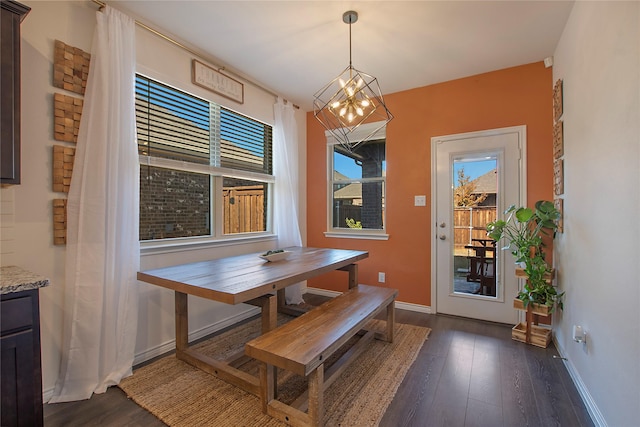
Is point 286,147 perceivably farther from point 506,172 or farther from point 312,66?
point 506,172

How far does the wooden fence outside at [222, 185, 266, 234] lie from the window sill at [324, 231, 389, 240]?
0.95m

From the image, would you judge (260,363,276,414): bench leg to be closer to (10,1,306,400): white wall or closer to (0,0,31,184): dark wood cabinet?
(10,1,306,400): white wall

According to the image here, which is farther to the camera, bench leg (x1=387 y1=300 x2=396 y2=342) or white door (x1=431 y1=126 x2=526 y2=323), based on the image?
white door (x1=431 y1=126 x2=526 y2=323)

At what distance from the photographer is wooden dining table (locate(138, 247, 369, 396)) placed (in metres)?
1.62

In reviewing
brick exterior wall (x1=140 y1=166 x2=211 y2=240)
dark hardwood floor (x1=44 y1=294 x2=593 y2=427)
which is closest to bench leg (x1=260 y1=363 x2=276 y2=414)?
dark hardwood floor (x1=44 y1=294 x2=593 y2=427)

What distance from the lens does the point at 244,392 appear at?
1.84 m

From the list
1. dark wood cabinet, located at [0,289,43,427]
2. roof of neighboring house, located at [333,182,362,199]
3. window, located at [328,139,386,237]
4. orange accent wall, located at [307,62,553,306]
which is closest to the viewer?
dark wood cabinet, located at [0,289,43,427]

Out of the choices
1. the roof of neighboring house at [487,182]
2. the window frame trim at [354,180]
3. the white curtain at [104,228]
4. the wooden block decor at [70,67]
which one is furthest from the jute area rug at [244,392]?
the wooden block decor at [70,67]

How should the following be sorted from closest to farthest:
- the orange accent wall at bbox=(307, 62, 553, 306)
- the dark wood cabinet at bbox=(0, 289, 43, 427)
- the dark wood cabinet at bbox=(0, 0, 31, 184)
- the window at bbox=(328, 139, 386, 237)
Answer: the dark wood cabinet at bbox=(0, 289, 43, 427) → the dark wood cabinet at bbox=(0, 0, 31, 184) → the orange accent wall at bbox=(307, 62, 553, 306) → the window at bbox=(328, 139, 386, 237)

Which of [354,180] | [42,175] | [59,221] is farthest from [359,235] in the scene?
[42,175]

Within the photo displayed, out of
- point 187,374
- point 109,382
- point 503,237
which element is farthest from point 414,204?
point 109,382

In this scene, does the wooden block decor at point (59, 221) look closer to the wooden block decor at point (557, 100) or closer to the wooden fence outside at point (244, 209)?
the wooden fence outside at point (244, 209)

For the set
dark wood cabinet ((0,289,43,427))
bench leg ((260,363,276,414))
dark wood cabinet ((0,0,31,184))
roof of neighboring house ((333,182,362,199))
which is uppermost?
dark wood cabinet ((0,0,31,184))

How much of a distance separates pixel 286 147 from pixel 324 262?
69.1 inches
